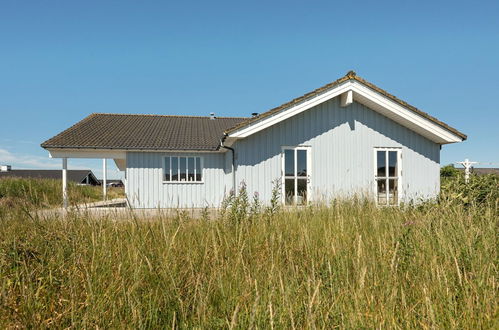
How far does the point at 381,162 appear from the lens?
420 inches

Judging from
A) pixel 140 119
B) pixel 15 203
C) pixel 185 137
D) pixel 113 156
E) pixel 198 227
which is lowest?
pixel 198 227

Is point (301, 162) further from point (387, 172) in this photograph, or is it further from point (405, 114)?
point (405, 114)

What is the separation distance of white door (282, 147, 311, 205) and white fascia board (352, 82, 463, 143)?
2.83 meters

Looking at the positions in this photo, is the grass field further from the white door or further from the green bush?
the white door

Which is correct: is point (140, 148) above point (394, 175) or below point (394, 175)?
above

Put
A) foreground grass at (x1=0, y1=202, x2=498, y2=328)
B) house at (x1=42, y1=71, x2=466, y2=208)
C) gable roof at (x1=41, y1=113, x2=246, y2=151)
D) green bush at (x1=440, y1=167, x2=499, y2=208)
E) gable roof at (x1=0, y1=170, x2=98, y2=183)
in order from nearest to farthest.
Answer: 1. foreground grass at (x1=0, y1=202, x2=498, y2=328)
2. green bush at (x1=440, y1=167, x2=499, y2=208)
3. house at (x1=42, y1=71, x2=466, y2=208)
4. gable roof at (x1=41, y1=113, x2=246, y2=151)
5. gable roof at (x1=0, y1=170, x2=98, y2=183)

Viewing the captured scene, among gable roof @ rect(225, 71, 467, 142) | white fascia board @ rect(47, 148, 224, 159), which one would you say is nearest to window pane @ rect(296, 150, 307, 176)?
gable roof @ rect(225, 71, 467, 142)

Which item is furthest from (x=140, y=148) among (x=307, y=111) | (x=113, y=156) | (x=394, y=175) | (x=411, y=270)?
(x=411, y=270)

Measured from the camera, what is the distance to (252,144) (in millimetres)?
9945

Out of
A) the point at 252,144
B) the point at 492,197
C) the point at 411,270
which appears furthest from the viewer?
the point at 252,144

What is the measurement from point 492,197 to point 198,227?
6.08 metres

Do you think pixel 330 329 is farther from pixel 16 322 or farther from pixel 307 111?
pixel 307 111

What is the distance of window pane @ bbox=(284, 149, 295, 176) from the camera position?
1014cm

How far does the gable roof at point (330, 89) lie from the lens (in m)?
9.33
